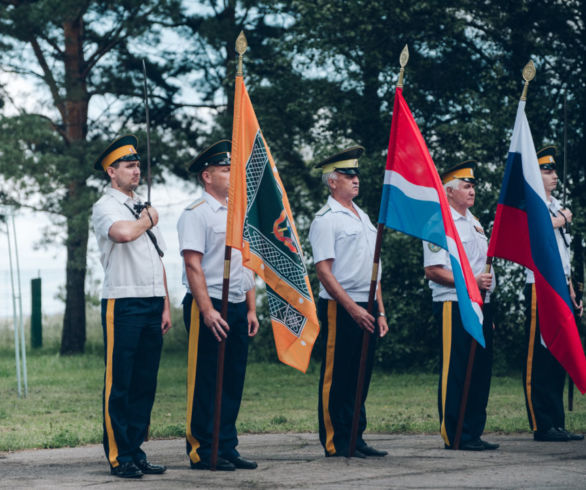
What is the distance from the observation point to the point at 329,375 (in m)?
6.65

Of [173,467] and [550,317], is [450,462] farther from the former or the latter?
[173,467]

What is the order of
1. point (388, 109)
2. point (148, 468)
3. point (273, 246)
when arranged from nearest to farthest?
point (148, 468) < point (273, 246) < point (388, 109)

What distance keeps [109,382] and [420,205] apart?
7.51 ft

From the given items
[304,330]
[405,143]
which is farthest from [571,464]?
[405,143]

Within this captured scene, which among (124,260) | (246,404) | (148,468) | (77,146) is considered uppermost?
(77,146)

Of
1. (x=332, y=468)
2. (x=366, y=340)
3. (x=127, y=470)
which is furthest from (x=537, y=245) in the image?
(x=127, y=470)

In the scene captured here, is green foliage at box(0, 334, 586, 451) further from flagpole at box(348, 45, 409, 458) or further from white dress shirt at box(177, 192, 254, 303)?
white dress shirt at box(177, 192, 254, 303)

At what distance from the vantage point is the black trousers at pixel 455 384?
6988mm

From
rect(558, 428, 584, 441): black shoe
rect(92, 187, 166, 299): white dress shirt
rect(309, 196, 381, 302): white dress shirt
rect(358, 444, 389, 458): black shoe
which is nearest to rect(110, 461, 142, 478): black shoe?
rect(92, 187, 166, 299): white dress shirt

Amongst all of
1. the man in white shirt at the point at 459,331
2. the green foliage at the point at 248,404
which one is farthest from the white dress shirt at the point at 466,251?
the green foliage at the point at 248,404

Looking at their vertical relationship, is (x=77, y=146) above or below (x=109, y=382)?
above

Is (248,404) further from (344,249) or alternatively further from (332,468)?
(332,468)

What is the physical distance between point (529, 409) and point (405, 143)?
2.46 metres

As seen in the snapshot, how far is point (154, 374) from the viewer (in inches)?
247
